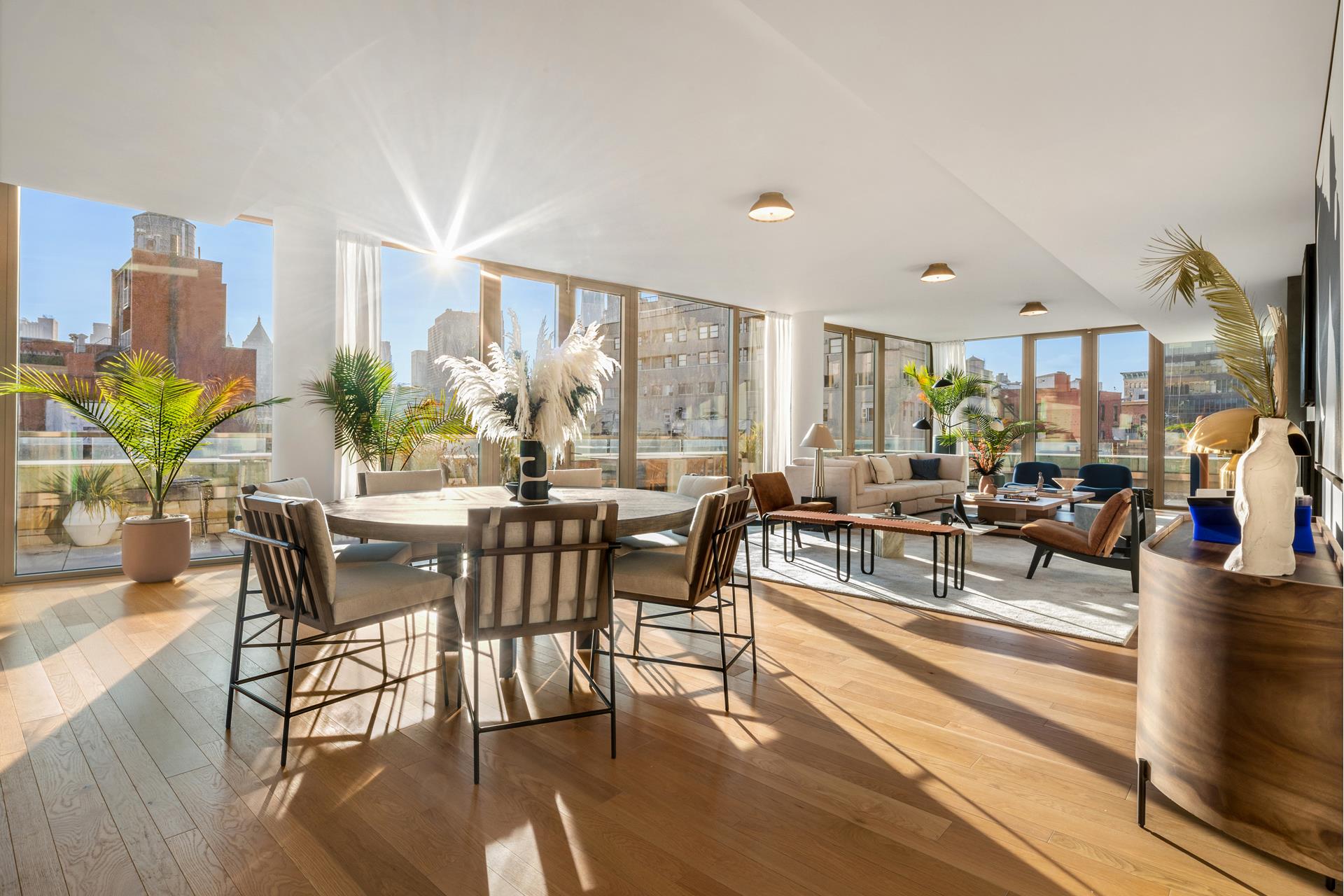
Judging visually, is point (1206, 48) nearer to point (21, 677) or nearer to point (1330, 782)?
point (1330, 782)

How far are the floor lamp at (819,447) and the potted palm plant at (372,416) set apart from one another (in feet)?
11.2

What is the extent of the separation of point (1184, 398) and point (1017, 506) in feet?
17.9

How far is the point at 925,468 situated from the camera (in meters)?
9.49

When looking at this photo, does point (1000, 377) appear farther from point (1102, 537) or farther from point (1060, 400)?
point (1102, 537)

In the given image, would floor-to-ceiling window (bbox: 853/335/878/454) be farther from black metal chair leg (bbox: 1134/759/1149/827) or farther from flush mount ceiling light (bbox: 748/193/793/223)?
black metal chair leg (bbox: 1134/759/1149/827)

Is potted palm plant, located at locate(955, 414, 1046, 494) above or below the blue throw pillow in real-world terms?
above

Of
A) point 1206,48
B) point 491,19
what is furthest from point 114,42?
point 1206,48

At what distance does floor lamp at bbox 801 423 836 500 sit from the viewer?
7.04m

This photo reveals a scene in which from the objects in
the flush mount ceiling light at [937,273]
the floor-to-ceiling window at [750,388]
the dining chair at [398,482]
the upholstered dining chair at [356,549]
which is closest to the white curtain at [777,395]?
the floor-to-ceiling window at [750,388]

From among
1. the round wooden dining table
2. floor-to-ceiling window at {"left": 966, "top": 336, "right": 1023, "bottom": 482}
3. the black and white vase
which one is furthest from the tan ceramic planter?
floor-to-ceiling window at {"left": 966, "top": 336, "right": 1023, "bottom": 482}

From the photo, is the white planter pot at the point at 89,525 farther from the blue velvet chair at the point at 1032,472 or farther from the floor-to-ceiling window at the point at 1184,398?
the floor-to-ceiling window at the point at 1184,398

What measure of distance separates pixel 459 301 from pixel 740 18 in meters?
4.45

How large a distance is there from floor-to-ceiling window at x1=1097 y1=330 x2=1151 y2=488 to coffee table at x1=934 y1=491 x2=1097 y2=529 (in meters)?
3.19

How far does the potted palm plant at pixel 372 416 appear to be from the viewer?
17.2 feet
